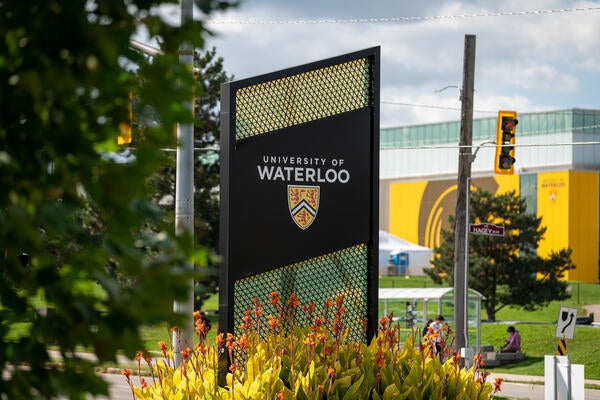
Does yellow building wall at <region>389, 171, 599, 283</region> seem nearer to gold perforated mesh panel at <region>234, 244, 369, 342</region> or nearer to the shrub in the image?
gold perforated mesh panel at <region>234, 244, 369, 342</region>

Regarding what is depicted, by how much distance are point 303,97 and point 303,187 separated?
3.08 ft

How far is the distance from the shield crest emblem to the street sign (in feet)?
34.5

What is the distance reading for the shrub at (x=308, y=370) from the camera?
8.05m

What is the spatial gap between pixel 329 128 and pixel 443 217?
68.8m

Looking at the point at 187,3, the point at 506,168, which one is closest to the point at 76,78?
the point at 187,3

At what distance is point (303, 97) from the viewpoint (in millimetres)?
10109

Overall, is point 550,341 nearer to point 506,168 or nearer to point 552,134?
point 506,168

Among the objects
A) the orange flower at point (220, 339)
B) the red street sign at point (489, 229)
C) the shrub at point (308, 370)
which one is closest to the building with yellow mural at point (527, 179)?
the red street sign at point (489, 229)

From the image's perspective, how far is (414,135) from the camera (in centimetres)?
8569

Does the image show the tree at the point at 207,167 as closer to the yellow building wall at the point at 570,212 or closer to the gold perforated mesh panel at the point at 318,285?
the gold perforated mesh panel at the point at 318,285

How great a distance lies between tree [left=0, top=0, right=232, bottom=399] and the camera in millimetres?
2428

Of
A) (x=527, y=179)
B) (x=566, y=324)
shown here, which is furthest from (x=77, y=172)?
(x=527, y=179)

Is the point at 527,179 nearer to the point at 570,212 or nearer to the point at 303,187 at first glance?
the point at 570,212

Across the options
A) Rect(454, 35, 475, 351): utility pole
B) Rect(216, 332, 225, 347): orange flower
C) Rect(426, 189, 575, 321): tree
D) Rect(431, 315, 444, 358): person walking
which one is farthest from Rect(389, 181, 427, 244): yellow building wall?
Rect(216, 332, 225, 347): orange flower
